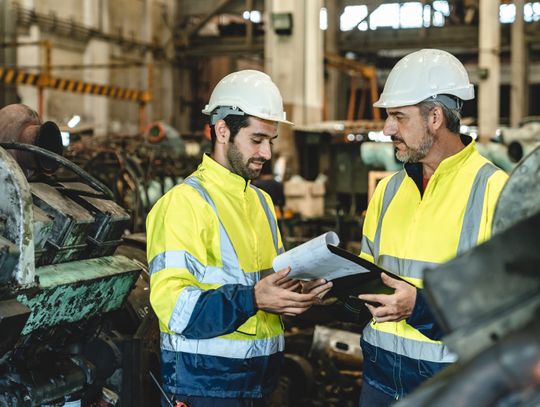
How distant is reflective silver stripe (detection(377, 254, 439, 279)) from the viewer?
2.55 meters

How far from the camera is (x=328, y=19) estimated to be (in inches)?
764

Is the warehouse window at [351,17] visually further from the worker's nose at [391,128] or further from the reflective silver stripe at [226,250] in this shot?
the reflective silver stripe at [226,250]

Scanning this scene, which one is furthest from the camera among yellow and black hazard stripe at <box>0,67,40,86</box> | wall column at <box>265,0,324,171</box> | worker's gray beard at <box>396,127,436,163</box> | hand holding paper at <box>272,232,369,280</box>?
wall column at <box>265,0,324,171</box>

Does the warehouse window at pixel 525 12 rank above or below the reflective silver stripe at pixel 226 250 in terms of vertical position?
above

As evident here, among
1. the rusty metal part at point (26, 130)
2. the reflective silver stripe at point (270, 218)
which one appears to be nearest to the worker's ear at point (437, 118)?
the reflective silver stripe at point (270, 218)

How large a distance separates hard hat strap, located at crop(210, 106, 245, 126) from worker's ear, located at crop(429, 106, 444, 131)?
0.66 meters

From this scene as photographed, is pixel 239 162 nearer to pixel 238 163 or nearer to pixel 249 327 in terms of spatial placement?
pixel 238 163

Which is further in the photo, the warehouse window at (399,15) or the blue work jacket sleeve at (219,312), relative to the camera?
the warehouse window at (399,15)

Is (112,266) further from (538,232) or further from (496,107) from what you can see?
(496,107)

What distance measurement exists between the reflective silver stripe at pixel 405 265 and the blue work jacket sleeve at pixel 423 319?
0.10 metres

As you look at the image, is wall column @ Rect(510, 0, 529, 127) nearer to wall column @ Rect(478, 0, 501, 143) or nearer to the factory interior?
wall column @ Rect(478, 0, 501, 143)

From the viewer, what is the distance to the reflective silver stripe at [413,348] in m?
Result: 2.51

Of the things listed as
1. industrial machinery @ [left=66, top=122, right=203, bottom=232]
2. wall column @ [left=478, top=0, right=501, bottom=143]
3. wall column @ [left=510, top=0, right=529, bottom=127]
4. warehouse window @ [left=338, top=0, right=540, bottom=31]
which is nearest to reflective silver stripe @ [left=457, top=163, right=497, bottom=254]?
industrial machinery @ [left=66, top=122, right=203, bottom=232]

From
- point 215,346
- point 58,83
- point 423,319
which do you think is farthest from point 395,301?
point 58,83
